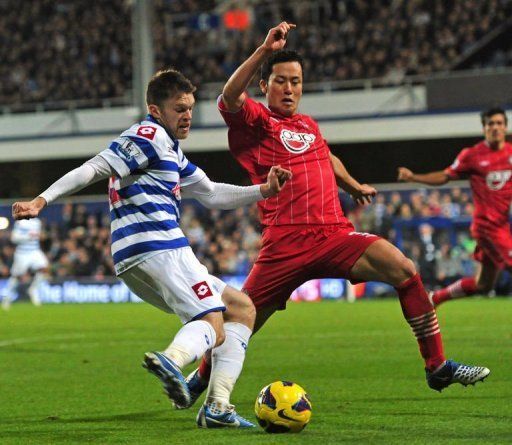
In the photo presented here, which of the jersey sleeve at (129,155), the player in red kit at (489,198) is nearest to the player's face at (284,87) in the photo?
the jersey sleeve at (129,155)

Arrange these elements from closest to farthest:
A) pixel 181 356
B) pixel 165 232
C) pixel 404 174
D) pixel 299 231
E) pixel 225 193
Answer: pixel 181 356, pixel 165 232, pixel 225 193, pixel 299 231, pixel 404 174

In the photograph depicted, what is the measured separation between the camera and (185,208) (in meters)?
28.4

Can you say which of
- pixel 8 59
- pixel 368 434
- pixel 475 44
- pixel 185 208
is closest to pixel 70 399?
pixel 368 434

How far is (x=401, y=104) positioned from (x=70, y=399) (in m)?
20.7

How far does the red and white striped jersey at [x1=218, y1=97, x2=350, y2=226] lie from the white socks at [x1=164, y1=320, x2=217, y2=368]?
155 cm

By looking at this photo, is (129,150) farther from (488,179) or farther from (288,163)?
(488,179)

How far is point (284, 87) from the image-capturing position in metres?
7.25

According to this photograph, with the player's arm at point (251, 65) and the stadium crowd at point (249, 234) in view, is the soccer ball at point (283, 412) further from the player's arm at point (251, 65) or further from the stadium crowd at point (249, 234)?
the stadium crowd at point (249, 234)

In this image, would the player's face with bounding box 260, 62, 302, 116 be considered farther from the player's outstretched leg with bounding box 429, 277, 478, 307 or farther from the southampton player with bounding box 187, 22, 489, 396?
the player's outstretched leg with bounding box 429, 277, 478, 307

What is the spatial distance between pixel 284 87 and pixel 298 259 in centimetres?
114

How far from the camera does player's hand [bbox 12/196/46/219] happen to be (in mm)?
5344

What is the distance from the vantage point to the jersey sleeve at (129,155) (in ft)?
19.1

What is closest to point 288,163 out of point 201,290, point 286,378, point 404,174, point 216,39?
point 201,290

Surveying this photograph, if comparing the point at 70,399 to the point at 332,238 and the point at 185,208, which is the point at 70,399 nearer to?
the point at 332,238
